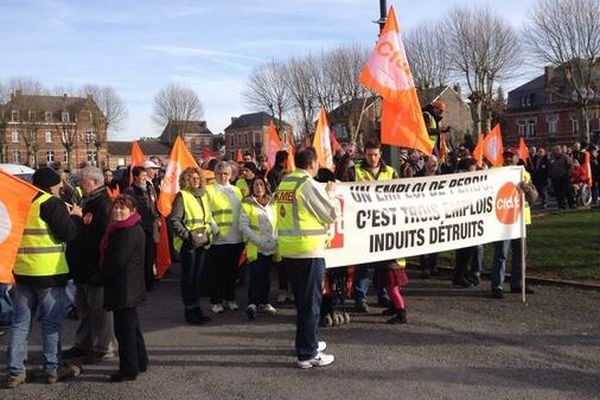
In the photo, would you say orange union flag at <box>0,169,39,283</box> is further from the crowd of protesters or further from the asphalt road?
the asphalt road

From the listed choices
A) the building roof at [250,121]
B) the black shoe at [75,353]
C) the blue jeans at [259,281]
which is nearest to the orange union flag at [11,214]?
the black shoe at [75,353]

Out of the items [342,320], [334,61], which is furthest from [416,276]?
[334,61]

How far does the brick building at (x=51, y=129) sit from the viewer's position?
7756 cm

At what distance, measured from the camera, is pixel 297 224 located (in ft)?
20.1

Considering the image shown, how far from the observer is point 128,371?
5922 millimetres

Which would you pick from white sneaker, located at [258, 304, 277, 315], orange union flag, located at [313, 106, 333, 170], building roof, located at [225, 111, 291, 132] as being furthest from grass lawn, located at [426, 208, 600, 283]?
building roof, located at [225, 111, 291, 132]

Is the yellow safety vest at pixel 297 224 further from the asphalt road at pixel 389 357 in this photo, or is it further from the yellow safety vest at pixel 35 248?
the yellow safety vest at pixel 35 248

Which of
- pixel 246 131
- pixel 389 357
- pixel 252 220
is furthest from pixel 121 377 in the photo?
pixel 246 131

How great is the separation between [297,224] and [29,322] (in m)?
2.61

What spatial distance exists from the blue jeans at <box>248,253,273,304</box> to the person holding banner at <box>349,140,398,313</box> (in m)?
1.15

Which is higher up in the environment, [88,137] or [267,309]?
[88,137]

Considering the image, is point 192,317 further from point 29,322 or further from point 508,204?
point 508,204

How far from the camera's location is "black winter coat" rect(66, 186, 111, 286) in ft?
20.9

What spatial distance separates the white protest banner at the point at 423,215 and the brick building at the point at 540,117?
64218 millimetres
